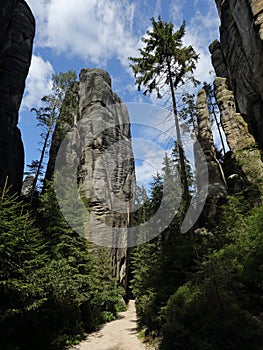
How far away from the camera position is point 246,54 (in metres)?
16.4

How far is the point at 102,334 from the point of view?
1119cm

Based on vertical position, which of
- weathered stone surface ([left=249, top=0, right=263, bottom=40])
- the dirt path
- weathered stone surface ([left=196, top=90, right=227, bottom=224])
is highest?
weathered stone surface ([left=249, top=0, right=263, bottom=40])

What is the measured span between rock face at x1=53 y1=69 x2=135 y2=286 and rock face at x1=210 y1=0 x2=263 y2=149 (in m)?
13.5

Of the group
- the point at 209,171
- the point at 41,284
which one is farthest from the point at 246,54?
the point at 41,284

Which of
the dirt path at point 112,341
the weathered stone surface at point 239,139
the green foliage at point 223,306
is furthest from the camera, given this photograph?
the weathered stone surface at point 239,139

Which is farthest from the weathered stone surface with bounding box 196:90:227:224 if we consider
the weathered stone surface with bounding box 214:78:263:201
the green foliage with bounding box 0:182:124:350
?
the green foliage with bounding box 0:182:124:350

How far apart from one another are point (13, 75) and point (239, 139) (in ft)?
64.9

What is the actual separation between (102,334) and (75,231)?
5136 mm

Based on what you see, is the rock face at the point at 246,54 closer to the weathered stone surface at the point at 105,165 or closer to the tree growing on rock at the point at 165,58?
the tree growing on rock at the point at 165,58

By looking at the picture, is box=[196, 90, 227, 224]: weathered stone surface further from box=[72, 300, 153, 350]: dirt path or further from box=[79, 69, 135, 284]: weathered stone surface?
box=[79, 69, 135, 284]: weathered stone surface

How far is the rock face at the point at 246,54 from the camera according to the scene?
549 inches

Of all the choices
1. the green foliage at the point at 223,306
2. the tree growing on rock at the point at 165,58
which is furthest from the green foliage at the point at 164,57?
the green foliage at the point at 223,306

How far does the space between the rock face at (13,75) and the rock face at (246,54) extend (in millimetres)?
17030

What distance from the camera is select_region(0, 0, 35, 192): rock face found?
1831 centimetres
